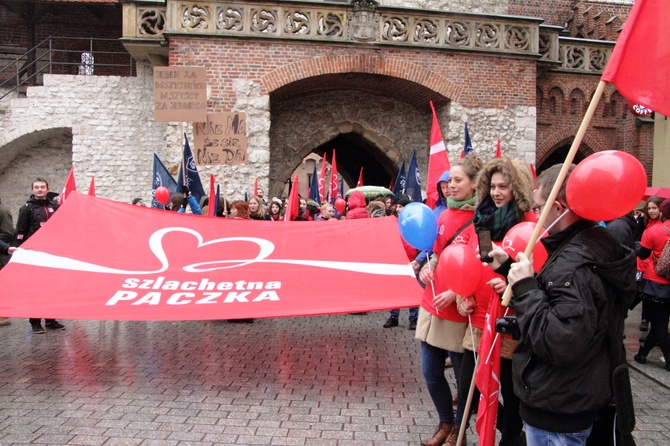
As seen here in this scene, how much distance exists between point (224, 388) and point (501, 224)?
3.15 meters

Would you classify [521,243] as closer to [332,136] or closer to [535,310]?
[535,310]

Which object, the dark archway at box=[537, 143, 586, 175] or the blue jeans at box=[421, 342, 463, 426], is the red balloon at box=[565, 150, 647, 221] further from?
the dark archway at box=[537, 143, 586, 175]

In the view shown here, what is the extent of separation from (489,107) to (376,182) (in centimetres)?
876

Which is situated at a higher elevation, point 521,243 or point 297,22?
point 297,22

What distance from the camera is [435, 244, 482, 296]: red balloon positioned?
10.8ft

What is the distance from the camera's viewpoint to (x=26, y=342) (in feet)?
23.2

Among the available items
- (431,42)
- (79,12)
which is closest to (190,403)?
(431,42)

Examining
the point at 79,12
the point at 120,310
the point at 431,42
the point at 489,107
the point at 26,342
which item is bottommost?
the point at 26,342

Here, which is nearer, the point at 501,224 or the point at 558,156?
the point at 501,224

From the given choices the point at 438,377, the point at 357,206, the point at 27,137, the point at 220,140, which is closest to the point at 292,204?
the point at 357,206

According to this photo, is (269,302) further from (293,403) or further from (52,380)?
(52,380)

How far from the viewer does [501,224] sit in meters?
3.40

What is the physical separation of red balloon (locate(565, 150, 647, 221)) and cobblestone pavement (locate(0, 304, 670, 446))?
2.41 m

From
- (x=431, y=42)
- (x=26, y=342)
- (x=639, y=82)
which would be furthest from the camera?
(x=431, y=42)
